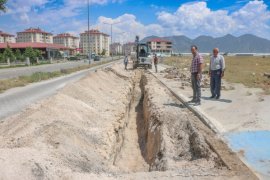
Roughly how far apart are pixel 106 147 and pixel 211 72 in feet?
16.4

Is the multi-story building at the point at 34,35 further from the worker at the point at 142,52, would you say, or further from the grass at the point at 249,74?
the worker at the point at 142,52

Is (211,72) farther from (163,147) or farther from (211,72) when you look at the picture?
(163,147)

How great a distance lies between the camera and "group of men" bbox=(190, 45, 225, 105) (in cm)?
1006

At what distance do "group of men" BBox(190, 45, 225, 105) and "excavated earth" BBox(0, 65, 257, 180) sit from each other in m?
0.67

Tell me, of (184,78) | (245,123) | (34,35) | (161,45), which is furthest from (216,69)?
(161,45)

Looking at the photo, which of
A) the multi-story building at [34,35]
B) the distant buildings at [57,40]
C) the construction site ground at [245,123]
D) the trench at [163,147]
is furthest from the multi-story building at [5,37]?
the construction site ground at [245,123]

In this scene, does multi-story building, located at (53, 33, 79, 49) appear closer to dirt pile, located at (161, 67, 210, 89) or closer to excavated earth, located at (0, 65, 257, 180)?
dirt pile, located at (161, 67, 210, 89)

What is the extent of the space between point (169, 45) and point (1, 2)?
484 feet

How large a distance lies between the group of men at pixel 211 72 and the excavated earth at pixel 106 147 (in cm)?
67

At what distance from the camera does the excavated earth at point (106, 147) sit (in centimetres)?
498

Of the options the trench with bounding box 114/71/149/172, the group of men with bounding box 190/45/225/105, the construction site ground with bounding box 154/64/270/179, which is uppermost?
the group of men with bounding box 190/45/225/105

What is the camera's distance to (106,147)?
8.29 m

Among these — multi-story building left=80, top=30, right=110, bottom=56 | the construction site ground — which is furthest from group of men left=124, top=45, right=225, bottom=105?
multi-story building left=80, top=30, right=110, bottom=56

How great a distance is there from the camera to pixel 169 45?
160 metres
